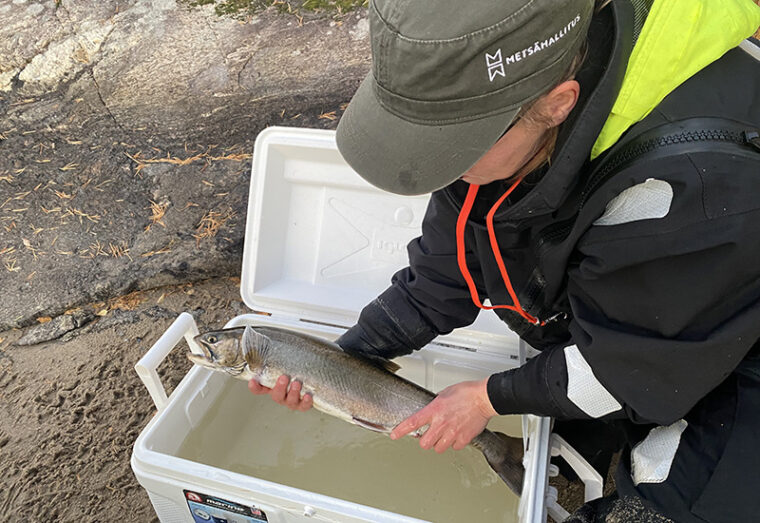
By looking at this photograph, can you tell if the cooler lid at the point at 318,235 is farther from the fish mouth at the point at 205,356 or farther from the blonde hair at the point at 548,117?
the blonde hair at the point at 548,117

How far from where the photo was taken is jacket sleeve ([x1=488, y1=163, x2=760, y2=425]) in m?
0.94

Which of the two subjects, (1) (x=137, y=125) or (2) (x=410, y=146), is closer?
(2) (x=410, y=146)

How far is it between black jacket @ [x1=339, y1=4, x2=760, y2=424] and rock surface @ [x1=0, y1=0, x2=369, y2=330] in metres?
1.90

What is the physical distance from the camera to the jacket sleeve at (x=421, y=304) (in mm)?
1629

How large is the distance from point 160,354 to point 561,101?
116 cm

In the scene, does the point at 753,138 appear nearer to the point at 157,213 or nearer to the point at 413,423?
the point at 413,423

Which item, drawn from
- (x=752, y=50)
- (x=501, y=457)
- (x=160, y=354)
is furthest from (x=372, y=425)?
(x=752, y=50)

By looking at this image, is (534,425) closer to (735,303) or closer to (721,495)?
(721,495)

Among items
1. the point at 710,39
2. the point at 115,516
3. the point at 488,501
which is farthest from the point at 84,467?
the point at 710,39

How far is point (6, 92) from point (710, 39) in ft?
13.1

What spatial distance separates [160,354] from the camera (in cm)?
156

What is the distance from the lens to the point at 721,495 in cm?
114

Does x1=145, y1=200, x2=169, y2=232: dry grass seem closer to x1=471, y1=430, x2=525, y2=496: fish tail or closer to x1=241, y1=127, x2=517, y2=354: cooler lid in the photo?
x1=241, y1=127, x2=517, y2=354: cooler lid

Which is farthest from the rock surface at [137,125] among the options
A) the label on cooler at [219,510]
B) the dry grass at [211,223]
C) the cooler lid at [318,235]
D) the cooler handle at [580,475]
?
the cooler handle at [580,475]
